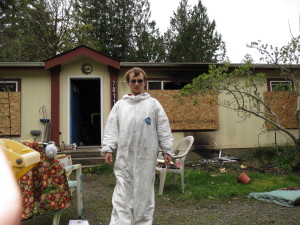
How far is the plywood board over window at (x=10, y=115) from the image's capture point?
28.9 feet

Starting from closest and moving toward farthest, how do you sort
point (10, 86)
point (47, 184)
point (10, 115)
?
point (47, 184) < point (10, 115) < point (10, 86)

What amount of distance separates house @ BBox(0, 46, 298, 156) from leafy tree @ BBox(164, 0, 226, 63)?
13.6m

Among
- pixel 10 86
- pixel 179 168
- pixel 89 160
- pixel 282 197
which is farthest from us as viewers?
pixel 10 86

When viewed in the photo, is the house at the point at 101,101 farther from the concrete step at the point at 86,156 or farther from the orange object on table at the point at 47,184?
the orange object on table at the point at 47,184

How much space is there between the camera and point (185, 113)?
9.38m

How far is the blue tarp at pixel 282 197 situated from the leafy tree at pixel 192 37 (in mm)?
18477

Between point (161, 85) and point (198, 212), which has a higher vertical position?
point (161, 85)

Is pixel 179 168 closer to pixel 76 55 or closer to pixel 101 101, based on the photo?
pixel 101 101

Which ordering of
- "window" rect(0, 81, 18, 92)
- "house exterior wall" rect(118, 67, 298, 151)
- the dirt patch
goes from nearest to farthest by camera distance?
the dirt patch
"window" rect(0, 81, 18, 92)
"house exterior wall" rect(118, 67, 298, 151)

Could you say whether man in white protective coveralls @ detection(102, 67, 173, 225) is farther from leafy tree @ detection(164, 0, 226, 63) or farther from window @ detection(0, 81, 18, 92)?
leafy tree @ detection(164, 0, 226, 63)

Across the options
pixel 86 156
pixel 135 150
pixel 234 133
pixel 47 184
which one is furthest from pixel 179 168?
pixel 234 133

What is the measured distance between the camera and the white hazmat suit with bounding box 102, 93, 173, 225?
2.85 meters

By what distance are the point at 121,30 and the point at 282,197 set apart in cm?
1995

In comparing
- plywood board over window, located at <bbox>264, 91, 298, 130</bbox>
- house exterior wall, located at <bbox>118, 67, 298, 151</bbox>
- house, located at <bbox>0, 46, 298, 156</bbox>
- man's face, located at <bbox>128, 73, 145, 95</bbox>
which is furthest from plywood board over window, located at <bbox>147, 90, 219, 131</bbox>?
man's face, located at <bbox>128, 73, 145, 95</bbox>
